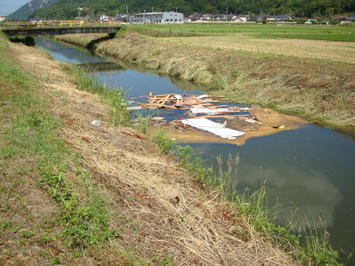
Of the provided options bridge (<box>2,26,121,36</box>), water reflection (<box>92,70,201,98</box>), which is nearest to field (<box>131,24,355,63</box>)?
bridge (<box>2,26,121,36</box>)

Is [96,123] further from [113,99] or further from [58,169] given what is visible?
[113,99]

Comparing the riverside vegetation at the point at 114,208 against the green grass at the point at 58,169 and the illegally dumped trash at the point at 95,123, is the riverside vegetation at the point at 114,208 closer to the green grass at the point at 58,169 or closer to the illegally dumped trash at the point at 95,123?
the green grass at the point at 58,169

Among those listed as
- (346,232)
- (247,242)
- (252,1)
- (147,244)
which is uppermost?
(252,1)

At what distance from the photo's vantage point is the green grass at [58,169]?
4793 millimetres

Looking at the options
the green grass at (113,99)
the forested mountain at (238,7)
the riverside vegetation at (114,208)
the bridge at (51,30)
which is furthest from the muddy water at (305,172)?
the forested mountain at (238,7)

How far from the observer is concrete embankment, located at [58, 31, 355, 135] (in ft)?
48.8

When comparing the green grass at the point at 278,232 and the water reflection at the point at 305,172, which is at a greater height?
the green grass at the point at 278,232

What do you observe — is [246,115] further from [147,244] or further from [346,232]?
[147,244]

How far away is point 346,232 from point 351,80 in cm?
1093

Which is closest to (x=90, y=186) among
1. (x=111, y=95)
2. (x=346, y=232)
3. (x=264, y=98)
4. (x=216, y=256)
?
(x=216, y=256)

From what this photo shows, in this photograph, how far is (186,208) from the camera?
616cm

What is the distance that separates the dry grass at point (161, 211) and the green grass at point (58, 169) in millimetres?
296

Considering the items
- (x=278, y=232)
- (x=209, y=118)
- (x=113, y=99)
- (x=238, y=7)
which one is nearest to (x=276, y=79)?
(x=209, y=118)

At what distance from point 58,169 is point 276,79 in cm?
1536
